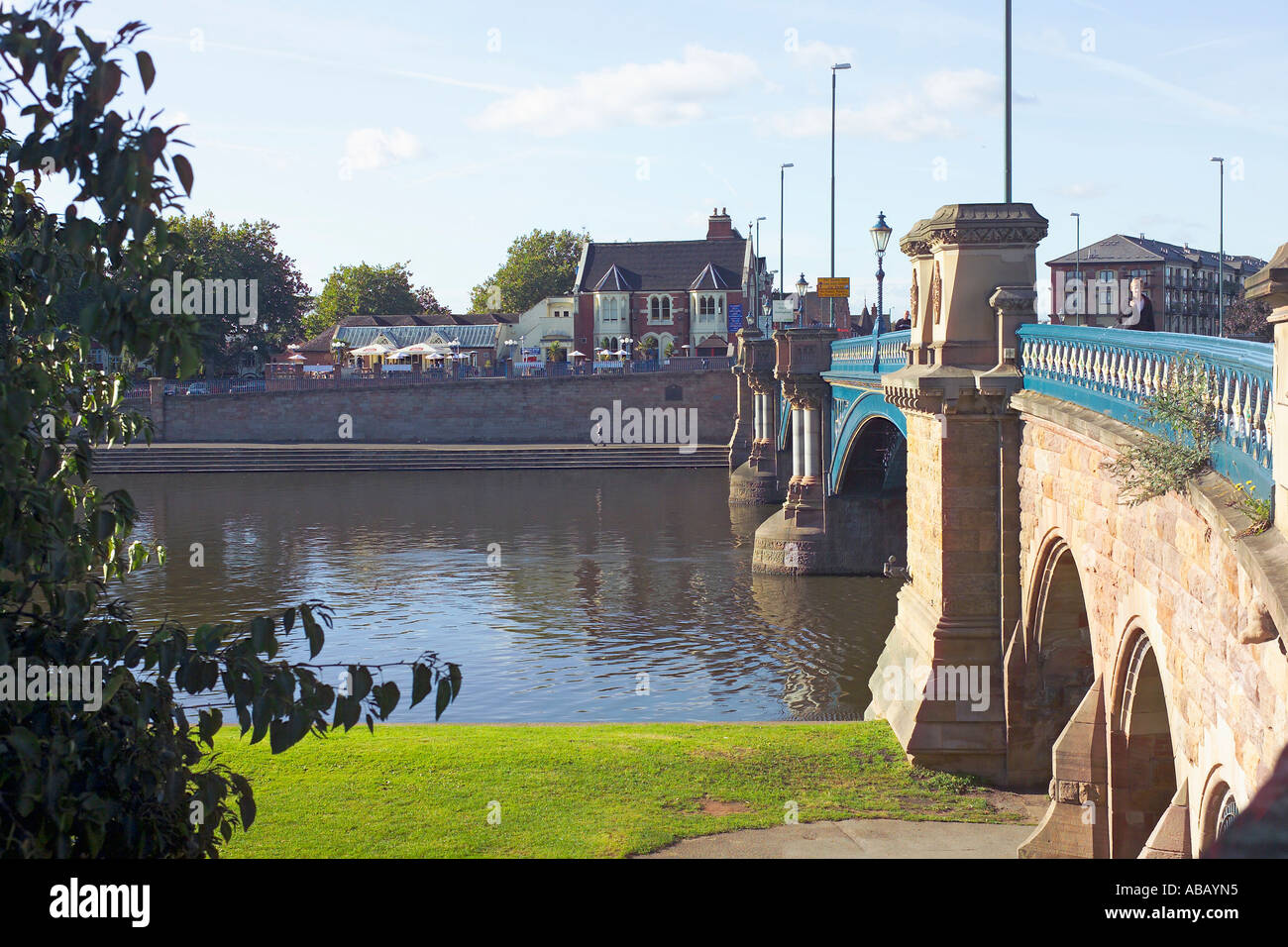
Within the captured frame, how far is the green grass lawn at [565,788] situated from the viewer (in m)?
13.9

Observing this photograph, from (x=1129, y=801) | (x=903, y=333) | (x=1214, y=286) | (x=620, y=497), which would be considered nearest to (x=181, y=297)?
(x=1129, y=801)

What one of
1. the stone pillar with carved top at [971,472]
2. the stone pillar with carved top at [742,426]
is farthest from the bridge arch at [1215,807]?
the stone pillar with carved top at [742,426]

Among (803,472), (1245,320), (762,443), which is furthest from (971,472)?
(1245,320)

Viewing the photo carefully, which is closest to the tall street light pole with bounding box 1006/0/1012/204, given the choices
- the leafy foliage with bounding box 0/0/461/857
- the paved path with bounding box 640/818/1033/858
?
the paved path with bounding box 640/818/1033/858

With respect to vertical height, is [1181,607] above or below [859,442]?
below

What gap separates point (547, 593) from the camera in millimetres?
34312

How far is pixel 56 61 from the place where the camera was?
179 inches

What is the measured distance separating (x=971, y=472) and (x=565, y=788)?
20.9 feet

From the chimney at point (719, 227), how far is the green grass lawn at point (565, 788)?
8253 centimetres

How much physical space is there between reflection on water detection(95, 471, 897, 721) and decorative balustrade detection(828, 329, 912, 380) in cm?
558

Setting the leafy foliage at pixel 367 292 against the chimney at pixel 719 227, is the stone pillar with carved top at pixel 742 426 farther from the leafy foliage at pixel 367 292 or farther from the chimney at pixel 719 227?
the leafy foliage at pixel 367 292

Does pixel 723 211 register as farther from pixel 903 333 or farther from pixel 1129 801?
pixel 1129 801

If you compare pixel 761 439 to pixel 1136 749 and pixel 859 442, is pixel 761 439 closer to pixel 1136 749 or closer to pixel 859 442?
pixel 859 442

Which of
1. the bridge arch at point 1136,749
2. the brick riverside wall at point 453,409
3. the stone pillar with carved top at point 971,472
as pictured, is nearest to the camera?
the bridge arch at point 1136,749
